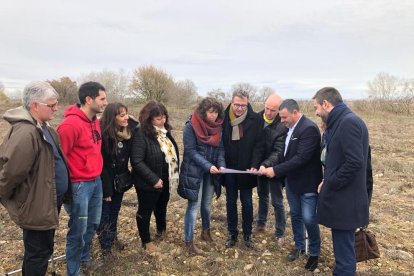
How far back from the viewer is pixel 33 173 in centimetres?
282

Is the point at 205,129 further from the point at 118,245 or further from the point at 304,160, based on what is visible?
the point at 118,245

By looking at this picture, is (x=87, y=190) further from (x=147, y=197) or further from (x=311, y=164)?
(x=311, y=164)

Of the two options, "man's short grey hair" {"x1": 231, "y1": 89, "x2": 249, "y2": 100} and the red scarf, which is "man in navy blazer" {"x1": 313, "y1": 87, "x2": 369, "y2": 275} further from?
the red scarf

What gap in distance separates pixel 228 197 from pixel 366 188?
1.81 meters

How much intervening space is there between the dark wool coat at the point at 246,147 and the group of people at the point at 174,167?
0.5 inches

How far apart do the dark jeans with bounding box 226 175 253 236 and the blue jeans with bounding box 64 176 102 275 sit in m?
1.71

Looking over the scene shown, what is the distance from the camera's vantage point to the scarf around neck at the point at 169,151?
4.28 m

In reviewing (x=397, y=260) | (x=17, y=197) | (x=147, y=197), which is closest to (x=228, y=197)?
(x=147, y=197)

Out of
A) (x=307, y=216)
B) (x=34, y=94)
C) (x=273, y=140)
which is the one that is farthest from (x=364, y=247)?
(x=34, y=94)

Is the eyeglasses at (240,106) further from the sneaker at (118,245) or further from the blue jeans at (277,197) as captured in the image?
the sneaker at (118,245)

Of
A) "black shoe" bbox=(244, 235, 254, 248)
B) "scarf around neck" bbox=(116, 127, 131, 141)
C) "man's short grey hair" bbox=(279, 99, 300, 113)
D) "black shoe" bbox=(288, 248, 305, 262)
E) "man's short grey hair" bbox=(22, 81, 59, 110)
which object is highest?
"man's short grey hair" bbox=(22, 81, 59, 110)

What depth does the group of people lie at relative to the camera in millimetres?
2869

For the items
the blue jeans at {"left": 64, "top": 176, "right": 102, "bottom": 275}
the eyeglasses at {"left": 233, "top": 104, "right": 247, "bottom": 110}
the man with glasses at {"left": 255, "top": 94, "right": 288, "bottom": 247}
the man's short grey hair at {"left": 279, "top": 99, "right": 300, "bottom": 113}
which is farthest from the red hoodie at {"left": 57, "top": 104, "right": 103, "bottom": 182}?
the man's short grey hair at {"left": 279, "top": 99, "right": 300, "bottom": 113}

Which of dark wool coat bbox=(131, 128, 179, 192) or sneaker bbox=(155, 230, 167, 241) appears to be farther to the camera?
sneaker bbox=(155, 230, 167, 241)
